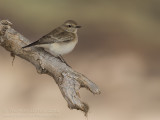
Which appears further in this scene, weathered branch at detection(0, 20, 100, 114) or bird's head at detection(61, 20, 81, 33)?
bird's head at detection(61, 20, 81, 33)

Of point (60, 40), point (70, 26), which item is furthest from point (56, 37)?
point (70, 26)

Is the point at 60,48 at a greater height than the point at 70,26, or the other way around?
the point at 70,26

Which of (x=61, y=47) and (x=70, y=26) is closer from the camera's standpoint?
(x=61, y=47)

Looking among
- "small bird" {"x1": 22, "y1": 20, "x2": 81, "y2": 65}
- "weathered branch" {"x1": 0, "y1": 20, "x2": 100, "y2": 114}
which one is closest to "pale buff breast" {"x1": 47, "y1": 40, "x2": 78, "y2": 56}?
"small bird" {"x1": 22, "y1": 20, "x2": 81, "y2": 65}

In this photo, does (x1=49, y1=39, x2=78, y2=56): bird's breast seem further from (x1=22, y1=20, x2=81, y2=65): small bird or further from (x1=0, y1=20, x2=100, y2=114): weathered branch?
(x1=0, y1=20, x2=100, y2=114): weathered branch

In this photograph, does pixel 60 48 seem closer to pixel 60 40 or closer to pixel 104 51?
pixel 60 40

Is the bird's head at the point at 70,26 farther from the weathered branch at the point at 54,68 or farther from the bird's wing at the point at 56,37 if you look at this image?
the weathered branch at the point at 54,68

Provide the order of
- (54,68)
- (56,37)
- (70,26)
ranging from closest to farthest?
(54,68)
(56,37)
(70,26)

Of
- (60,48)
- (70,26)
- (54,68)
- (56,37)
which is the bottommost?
(54,68)

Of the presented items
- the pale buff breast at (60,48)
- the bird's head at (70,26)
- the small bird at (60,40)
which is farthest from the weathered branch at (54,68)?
the bird's head at (70,26)
